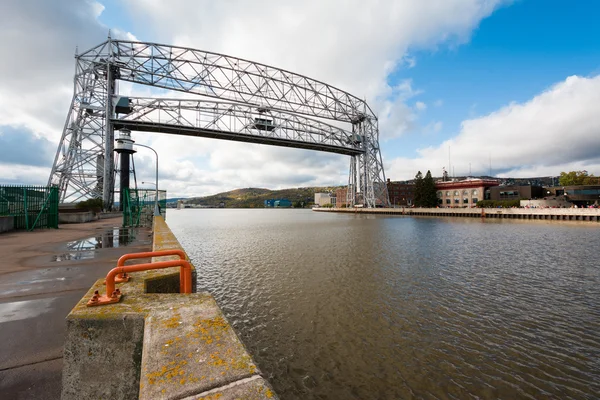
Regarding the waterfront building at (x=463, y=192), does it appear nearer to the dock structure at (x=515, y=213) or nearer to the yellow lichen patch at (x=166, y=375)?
the dock structure at (x=515, y=213)

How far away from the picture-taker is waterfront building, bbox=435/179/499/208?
275 feet

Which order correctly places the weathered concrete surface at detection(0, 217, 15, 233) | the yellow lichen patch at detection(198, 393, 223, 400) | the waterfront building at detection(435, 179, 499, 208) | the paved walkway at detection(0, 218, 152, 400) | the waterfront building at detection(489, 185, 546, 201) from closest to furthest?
the yellow lichen patch at detection(198, 393, 223, 400), the paved walkway at detection(0, 218, 152, 400), the weathered concrete surface at detection(0, 217, 15, 233), the waterfront building at detection(489, 185, 546, 201), the waterfront building at detection(435, 179, 499, 208)

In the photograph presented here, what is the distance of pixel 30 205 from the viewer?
747 inches

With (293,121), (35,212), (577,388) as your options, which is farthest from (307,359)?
(293,121)

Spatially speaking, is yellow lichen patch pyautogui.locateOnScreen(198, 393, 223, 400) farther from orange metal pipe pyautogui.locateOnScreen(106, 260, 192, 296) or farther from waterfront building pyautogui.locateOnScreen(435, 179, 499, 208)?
waterfront building pyautogui.locateOnScreen(435, 179, 499, 208)

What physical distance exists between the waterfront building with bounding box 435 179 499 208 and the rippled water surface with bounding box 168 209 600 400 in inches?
3237

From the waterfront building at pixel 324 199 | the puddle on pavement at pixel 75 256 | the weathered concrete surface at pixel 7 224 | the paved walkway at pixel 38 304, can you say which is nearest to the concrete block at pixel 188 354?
the paved walkway at pixel 38 304

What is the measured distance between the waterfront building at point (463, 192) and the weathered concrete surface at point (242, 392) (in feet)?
314

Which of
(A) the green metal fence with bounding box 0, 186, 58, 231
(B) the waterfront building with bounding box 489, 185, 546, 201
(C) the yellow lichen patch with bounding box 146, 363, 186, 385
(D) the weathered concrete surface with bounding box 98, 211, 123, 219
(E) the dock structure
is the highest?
(B) the waterfront building with bounding box 489, 185, 546, 201

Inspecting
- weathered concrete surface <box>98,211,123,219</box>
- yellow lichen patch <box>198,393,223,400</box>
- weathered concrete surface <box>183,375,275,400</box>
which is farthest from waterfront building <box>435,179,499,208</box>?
yellow lichen patch <box>198,393,223,400</box>

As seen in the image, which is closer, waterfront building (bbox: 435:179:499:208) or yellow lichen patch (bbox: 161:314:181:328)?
yellow lichen patch (bbox: 161:314:181:328)

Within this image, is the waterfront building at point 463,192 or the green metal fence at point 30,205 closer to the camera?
the green metal fence at point 30,205

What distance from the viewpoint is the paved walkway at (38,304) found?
11.3 ft

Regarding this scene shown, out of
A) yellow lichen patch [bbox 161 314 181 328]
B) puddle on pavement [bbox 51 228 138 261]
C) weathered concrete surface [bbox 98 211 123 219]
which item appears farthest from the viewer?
weathered concrete surface [bbox 98 211 123 219]
